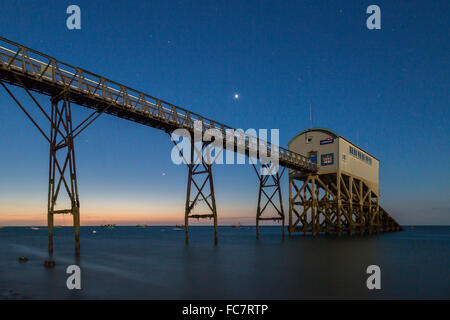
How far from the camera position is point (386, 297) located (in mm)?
10914

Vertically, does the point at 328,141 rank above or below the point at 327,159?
above

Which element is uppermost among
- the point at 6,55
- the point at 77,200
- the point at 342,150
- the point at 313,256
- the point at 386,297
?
the point at 6,55

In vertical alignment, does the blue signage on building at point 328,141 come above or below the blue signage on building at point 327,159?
above

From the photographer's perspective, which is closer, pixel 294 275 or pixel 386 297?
pixel 386 297

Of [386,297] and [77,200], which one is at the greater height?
[77,200]

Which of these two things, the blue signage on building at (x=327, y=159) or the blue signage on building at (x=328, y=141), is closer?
the blue signage on building at (x=327, y=159)

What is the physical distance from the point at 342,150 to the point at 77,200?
1228 inches

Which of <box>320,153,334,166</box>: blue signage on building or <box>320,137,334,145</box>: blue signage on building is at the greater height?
<box>320,137,334,145</box>: blue signage on building

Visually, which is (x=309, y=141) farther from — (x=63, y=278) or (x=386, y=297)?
(x=63, y=278)

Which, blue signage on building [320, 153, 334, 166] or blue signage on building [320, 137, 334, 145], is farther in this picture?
blue signage on building [320, 137, 334, 145]
